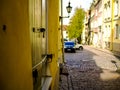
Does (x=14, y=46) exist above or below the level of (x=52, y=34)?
below

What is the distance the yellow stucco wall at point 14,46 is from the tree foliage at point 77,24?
58.6m

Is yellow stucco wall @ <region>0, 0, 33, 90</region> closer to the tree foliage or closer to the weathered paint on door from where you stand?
the weathered paint on door

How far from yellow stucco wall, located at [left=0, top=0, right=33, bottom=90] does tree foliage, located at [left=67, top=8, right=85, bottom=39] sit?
58613mm

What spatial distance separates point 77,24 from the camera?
61719 millimetres

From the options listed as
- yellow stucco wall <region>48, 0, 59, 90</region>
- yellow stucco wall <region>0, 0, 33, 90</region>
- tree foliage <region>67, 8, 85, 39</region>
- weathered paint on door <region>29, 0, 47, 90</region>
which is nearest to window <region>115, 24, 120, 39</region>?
yellow stucco wall <region>48, 0, 59, 90</region>

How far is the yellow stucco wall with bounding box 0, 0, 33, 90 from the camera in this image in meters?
1.88

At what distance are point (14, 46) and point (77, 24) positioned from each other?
60016mm

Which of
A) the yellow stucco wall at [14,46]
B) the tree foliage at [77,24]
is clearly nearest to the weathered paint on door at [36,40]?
the yellow stucco wall at [14,46]

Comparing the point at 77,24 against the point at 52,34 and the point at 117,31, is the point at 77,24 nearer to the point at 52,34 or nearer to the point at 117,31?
the point at 117,31

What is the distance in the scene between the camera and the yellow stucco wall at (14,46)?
6.15 feet

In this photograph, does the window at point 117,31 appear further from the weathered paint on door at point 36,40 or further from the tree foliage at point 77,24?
the tree foliage at point 77,24

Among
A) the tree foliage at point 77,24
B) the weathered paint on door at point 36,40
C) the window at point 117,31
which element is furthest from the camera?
the tree foliage at point 77,24

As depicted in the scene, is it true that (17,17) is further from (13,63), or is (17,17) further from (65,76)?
(65,76)

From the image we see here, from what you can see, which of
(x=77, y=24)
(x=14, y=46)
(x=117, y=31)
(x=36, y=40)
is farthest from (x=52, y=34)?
(x=77, y=24)
